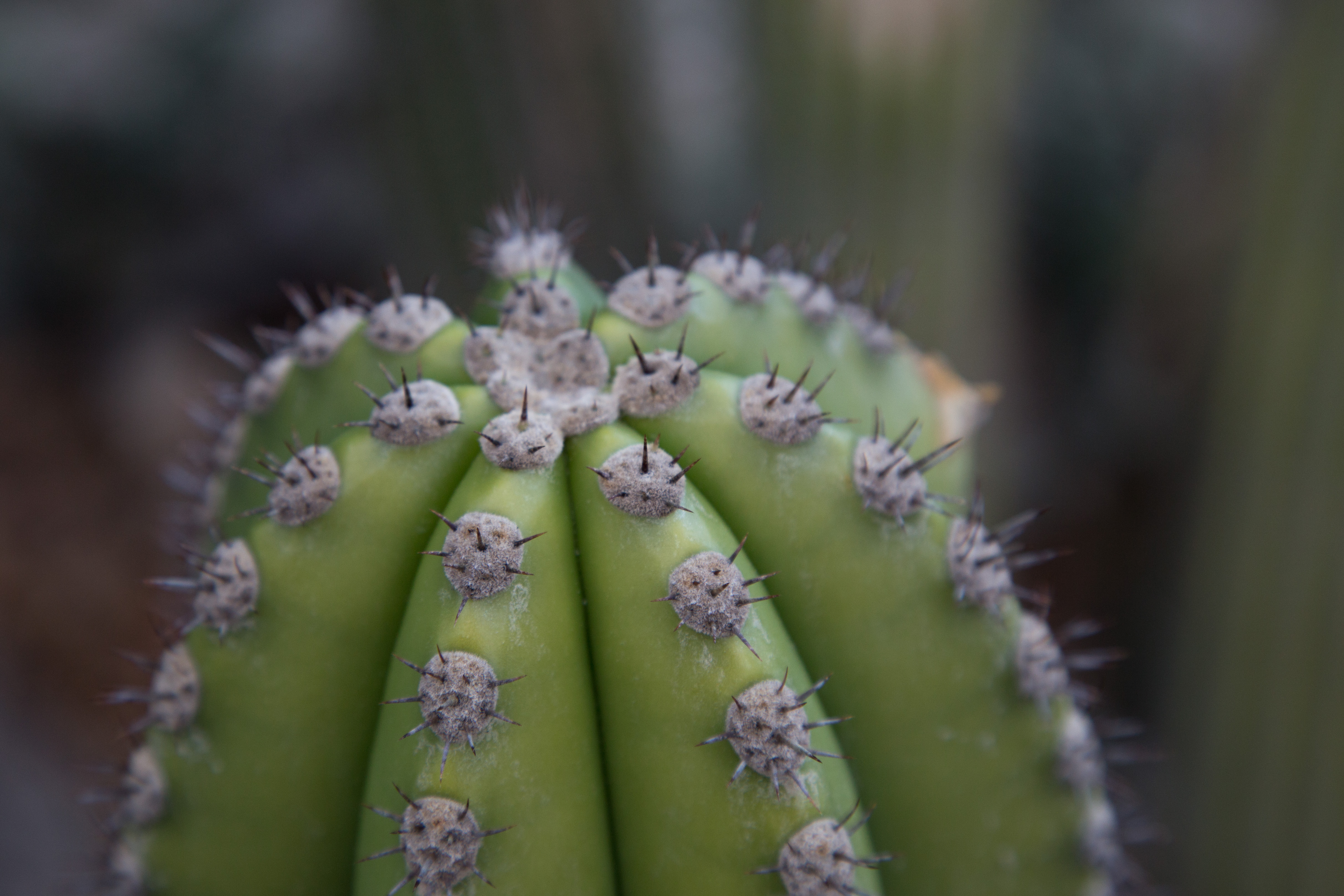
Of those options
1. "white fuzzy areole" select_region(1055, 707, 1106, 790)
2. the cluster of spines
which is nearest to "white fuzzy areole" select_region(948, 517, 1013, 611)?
the cluster of spines

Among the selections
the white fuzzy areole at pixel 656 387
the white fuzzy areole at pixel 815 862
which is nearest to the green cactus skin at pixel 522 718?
the white fuzzy areole at pixel 656 387

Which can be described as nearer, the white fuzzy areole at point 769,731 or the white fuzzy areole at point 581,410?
the white fuzzy areole at point 769,731

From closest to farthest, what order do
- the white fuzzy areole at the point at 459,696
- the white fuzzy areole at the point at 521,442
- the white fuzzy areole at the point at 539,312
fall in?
the white fuzzy areole at the point at 459,696, the white fuzzy areole at the point at 521,442, the white fuzzy areole at the point at 539,312

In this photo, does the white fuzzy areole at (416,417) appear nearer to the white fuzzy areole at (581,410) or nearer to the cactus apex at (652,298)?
the white fuzzy areole at (581,410)

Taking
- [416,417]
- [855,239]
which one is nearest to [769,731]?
[416,417]

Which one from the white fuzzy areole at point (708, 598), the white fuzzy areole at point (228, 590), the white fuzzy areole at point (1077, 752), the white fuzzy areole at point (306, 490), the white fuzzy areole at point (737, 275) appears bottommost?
the white fuzzy areole at point (1077, 752)

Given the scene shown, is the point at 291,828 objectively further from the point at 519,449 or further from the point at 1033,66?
the point at 1033,66

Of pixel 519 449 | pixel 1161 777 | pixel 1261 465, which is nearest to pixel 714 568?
pixel 519 449

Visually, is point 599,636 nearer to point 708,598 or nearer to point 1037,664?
point 708,598
